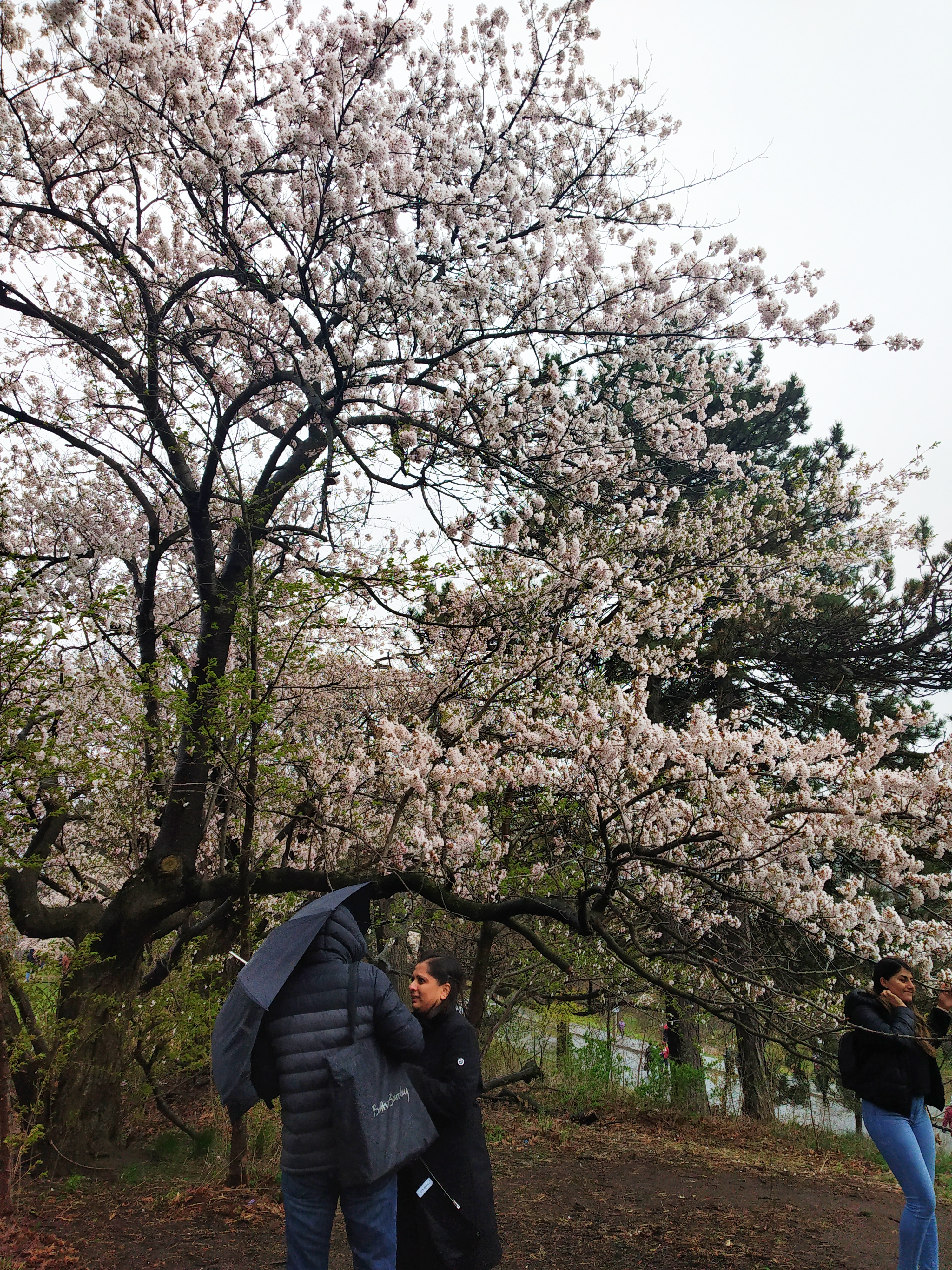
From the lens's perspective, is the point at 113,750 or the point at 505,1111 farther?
the point at 505,1111

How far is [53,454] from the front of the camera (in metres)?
7.31

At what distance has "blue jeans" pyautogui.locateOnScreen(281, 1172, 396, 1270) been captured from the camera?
2.44m

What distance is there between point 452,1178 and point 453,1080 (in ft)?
1.08

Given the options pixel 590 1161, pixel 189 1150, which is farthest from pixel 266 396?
pixel 590 1161

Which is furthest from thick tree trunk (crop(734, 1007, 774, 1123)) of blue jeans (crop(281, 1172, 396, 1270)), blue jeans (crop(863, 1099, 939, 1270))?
blue jeans (crop(281, 1172, 396, 1270))

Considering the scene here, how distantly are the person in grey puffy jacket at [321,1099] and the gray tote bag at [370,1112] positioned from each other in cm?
3

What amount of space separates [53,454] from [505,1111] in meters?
7.71

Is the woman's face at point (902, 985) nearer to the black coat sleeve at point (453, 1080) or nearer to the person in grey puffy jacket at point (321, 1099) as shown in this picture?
the black coat sleeve at point (453, 1080)

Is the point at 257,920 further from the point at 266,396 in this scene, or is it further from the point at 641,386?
the point at 641,386

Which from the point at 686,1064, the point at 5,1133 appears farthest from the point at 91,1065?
the point at 686,1064

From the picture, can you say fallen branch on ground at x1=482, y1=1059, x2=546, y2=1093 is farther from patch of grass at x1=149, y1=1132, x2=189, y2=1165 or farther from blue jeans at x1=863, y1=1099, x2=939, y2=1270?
blue jeans at x1=863, y1=1099, x2=939, y2=1270

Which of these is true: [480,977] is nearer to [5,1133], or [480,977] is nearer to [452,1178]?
[5,1133]

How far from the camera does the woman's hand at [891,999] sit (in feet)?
11.4

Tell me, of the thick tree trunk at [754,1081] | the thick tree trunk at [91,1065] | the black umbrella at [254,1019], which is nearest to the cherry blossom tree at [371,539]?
the thick tree trunk at [91,1065]
